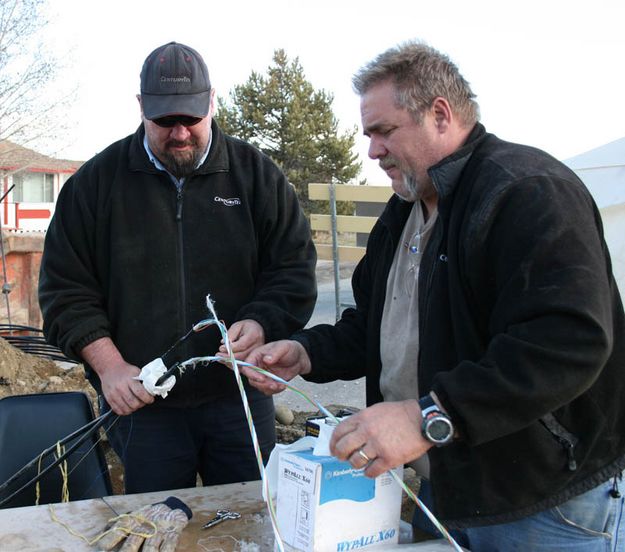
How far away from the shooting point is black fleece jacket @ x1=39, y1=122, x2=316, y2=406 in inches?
112

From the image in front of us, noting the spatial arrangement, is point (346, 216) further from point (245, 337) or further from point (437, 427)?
point (437, 427)

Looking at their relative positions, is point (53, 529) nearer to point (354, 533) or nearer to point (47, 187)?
point (354, 533)

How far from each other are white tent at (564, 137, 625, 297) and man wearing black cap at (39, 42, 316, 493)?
2634 mm

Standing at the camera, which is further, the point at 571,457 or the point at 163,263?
the point at 163,263

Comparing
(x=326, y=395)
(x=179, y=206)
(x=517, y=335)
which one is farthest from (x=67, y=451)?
(x=326, y=395)

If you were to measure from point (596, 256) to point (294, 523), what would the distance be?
106 cm

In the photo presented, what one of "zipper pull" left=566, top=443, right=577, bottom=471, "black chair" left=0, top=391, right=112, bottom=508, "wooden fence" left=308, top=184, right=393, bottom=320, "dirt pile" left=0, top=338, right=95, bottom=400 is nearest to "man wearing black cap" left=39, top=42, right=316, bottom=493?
"black chair" left=0, top=391, right=112, bottom=508

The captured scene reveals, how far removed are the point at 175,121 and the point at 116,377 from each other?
1029 millimetres

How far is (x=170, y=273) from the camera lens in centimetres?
286

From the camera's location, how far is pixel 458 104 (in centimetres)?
199

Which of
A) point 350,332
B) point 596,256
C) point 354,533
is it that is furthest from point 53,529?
point 596,256

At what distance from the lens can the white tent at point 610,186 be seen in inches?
184

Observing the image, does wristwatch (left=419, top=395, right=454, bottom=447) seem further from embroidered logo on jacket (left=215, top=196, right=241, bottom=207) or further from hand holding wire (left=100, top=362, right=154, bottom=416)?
embroidered logo on jacket (left=215, top=196, right=241, bottom=207)

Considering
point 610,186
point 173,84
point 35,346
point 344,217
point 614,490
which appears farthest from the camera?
point 344,217
